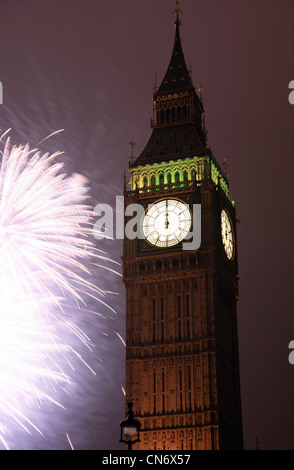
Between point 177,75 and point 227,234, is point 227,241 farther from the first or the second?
point 177,75

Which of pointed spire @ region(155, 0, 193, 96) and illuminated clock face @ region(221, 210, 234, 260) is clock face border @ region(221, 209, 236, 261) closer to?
illuminated clock face @ region(221, 210, 234, 260)

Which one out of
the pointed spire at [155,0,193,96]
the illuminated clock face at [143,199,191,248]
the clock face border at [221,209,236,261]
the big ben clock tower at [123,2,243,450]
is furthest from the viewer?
the pointed spire at [155,0,193,96]

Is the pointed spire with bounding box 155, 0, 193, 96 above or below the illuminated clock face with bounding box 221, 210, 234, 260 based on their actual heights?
above

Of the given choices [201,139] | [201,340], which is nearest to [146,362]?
[201,340]

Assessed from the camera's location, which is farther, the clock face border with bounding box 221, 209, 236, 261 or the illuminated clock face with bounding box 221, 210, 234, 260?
the illuminated clock face with bounding box 221, 210, 234, 260

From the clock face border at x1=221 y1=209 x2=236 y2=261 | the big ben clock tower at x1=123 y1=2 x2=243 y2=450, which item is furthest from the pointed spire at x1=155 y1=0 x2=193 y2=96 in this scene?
the clock face border at x1=221 y1=209 x2=236 y2=261

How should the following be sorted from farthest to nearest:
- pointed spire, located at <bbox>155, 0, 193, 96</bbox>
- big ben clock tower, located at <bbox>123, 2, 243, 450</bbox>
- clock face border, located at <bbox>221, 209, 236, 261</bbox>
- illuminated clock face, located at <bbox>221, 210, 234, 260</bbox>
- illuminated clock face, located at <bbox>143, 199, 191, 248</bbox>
Result: pointed spire, located at <bbox>155, 0, 193, 96</bbox> → illuminated clock face, located at <bbox>221, 210, 234, 260</bbox> → clock face border, located at <bbox>221, 209, 236, 261</bbox> → illuminated clock face, located at <bbox>143, 199, 191, 248</bbox> → big ben clock tower, located at <bbox>123, 2, 243, 450</bbox>
